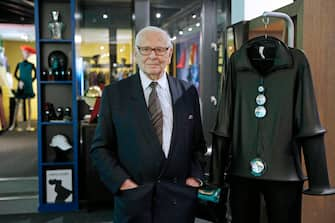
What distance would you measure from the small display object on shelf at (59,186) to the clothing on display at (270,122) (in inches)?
101

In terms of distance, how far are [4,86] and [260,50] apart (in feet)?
27.4

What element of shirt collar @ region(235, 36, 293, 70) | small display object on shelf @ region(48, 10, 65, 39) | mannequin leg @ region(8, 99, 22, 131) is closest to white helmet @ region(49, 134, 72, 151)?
small display object on shelf @ region(48, 10, 65, 39)

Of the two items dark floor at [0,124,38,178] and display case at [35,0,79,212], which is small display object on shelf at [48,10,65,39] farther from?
dark floor at [0,124,38,178]

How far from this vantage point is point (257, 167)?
1.63 meters

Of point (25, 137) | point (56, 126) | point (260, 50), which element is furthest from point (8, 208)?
point (25, 137)

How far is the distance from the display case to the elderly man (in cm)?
215

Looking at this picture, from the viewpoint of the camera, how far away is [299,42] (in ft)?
6.33

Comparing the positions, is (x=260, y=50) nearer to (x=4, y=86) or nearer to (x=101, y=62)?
(x=101, y=62)

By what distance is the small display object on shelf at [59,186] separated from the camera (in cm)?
386

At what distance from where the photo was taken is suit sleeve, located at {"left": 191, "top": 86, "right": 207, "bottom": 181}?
185 centimetres

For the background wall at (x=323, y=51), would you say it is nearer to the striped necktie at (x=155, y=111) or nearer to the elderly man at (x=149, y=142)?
the elderly man at (x=149, y=142)

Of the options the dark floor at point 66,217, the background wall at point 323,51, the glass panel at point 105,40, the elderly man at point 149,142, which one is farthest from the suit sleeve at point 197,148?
the glass panel at point 105,40

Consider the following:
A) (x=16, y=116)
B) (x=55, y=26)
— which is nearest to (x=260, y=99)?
(x=55, y=26)

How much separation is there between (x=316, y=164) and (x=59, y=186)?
303 centimetres
